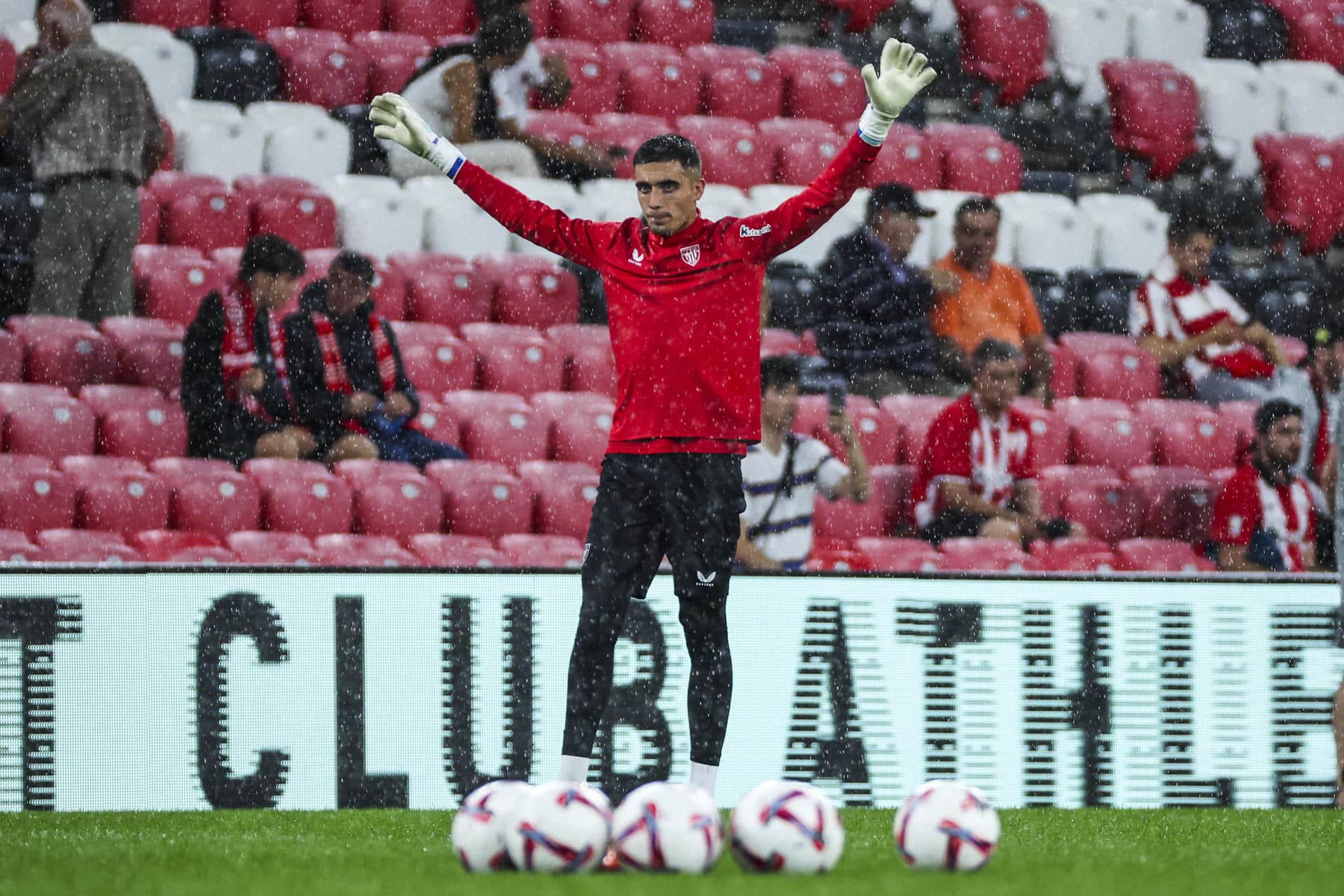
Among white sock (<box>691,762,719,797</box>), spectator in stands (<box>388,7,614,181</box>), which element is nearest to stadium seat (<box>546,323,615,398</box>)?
spectator in stands (<box>388,7,614,181</box>)

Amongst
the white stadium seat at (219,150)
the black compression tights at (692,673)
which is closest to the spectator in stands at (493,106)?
the white stadium seat at (219,150)

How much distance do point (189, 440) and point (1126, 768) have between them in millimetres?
4108

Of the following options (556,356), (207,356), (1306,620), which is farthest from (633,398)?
(556,356)

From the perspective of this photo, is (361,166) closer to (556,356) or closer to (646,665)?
(556,356)

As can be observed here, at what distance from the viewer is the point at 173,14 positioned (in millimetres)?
10547

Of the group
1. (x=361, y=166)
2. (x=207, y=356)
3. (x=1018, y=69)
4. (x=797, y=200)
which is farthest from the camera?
(x=1018, y=69)

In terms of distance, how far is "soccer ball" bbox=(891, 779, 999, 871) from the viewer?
14.0 feet

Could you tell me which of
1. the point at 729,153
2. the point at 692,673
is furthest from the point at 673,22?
the point at 692,673

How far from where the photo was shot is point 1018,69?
11648 mm

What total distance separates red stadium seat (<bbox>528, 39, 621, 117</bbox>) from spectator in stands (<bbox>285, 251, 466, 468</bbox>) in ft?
8.72

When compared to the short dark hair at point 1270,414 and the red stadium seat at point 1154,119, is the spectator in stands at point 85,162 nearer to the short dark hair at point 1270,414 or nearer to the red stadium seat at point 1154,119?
the short dark hair at point 1270,414

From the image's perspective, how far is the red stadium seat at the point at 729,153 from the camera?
1054cm

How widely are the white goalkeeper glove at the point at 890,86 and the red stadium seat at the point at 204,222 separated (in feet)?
17.6

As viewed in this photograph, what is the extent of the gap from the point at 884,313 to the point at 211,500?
3.27m
